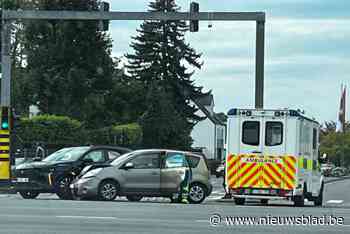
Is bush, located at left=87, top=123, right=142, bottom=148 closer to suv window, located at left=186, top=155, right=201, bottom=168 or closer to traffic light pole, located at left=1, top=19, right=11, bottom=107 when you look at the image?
traffic light pole, located at left=1, top=19, right=11, bottom=107

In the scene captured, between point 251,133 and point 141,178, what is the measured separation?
3.58 meters

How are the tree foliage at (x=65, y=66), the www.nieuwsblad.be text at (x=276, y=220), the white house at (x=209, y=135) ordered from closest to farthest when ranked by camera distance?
1. the www.nieuwsblad.be text at (x=276, y=220)
2. the tree foliage at (x=65, y=66)
3. the white house at (x=209, y=135)

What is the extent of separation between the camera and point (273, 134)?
2561 cm

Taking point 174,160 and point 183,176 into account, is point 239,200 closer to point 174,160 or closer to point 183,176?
point 183,176

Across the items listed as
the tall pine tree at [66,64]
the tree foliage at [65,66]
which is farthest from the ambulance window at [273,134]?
the tall pine tree at [66,64]

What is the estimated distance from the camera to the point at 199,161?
27.4 m

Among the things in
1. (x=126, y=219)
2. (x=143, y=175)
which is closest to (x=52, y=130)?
(x=143, y=175)

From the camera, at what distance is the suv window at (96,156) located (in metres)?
28.3

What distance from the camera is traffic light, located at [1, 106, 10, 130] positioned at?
3319 cm

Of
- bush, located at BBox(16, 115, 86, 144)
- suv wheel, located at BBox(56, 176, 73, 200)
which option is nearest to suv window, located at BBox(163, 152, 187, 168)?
suv wheel, located at BBox(56, 176, 73, 200)

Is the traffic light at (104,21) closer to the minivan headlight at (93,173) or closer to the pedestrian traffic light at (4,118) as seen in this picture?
the pedestrian traffic light at (4,118)

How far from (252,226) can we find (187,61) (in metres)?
63.7

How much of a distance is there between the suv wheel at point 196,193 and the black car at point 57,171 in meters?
2.95

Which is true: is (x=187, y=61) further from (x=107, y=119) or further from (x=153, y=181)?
(x=153, y=181)
